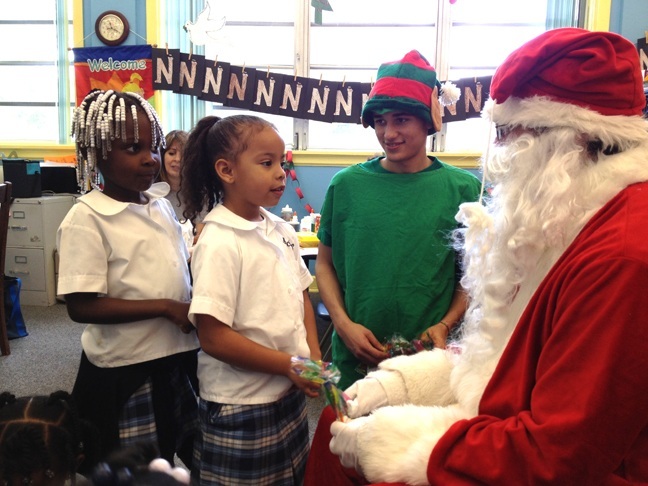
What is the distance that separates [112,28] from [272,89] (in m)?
1.73

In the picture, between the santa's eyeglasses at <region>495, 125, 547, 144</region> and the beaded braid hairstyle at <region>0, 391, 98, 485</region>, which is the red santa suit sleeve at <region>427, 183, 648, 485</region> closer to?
the santa's eyeglasses at <region>495, 125, 547, 144</region>

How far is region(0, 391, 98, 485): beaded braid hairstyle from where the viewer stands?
1.21 metres

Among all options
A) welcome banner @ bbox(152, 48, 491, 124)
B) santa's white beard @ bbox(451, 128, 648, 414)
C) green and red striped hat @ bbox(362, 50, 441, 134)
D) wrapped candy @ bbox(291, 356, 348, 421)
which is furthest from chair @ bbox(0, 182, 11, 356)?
santa's white beard @ bbox(451, 128, 648, 414)

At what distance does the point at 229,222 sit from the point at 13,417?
2.20 feet

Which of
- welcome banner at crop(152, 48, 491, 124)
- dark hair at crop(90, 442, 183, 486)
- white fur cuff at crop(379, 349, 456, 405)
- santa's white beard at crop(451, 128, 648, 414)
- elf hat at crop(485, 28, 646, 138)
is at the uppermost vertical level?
welcome banner at crop(152, 48, 491, 124)

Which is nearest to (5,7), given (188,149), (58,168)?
(58,168)

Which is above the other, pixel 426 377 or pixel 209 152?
pixel 209 152

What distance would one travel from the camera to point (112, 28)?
5.33 metres

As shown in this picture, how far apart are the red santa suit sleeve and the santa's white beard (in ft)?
0.26

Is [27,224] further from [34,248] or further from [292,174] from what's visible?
[292,174]

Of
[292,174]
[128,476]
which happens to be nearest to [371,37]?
[292,174]

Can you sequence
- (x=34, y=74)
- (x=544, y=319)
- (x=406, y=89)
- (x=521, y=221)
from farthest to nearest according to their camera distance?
1. (x=34, y=74)
2. (x=406, y=89)
3. (x=521, y=221)
4. (x=544, y=319)

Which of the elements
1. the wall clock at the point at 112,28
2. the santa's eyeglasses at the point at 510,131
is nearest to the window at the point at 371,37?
the wall clock at the point at 112,28

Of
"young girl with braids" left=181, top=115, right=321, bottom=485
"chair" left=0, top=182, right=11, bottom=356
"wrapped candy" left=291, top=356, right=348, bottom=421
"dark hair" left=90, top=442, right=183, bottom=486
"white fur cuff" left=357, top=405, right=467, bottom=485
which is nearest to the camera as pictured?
"dark hair" left=90, top=442, right=183, bottom=486
